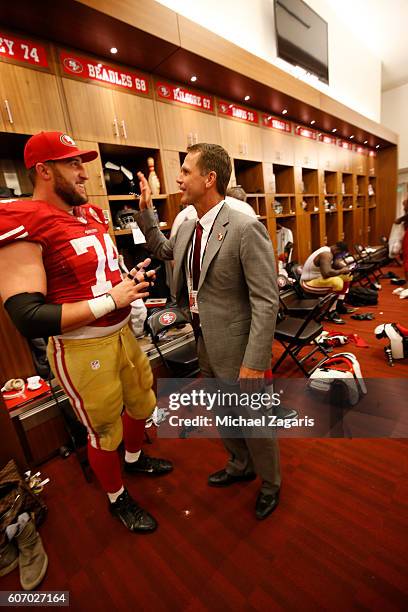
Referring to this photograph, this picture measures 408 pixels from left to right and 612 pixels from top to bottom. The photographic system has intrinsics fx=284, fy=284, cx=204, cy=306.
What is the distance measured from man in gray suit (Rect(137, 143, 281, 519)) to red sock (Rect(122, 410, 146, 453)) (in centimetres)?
61

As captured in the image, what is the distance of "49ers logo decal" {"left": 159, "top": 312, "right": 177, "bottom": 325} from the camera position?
233 cm

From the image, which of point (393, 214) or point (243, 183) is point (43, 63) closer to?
point (243, 183)

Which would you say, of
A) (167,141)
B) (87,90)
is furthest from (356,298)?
(87,90)

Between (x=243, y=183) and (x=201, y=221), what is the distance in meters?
3.75

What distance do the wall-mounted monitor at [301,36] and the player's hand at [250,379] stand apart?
5155 mm

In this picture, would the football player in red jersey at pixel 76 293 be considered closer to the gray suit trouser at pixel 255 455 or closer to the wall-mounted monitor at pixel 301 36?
the gray suit trouser at pixel 255 455

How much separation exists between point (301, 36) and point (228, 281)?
5528 millimetres

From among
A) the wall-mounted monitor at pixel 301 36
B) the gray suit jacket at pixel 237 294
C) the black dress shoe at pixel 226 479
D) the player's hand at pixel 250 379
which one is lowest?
the black dress shoe at pixel 226 479

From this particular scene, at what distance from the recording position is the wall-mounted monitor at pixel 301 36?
4.21 metres

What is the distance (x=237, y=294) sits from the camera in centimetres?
126

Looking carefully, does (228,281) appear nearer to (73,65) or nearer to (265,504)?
(265,504)

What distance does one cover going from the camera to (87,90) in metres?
2.43

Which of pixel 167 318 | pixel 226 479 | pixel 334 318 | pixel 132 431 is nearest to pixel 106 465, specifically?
pixel 132 431

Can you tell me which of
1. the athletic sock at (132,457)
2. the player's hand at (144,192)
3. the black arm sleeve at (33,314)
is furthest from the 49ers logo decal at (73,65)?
the athletic sock at (132,457)
